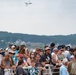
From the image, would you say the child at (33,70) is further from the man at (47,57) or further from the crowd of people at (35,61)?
the man at (47,57)

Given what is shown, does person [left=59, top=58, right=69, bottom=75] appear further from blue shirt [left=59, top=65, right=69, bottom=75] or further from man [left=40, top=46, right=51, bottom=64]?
man [left=40, top=46, right=51, bottom=64]

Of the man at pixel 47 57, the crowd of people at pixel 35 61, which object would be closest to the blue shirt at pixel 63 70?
the crowd of people at pixel 35 61

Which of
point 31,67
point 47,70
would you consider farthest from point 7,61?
point 47,70

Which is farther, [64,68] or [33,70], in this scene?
[33,70]

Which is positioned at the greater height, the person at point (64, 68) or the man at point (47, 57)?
the man at point (47, 57)

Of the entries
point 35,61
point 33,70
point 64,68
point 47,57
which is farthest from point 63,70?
point 47,57

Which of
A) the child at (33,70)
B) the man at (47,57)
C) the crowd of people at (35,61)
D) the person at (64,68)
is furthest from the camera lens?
the man at (47,57)

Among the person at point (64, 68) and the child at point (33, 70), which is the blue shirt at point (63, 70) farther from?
the child at point (33, 70)

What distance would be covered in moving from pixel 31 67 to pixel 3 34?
54322 mm

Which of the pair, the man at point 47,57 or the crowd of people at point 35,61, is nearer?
the crowd of people at point 35,61

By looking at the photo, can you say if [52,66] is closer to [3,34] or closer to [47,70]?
[47,70]

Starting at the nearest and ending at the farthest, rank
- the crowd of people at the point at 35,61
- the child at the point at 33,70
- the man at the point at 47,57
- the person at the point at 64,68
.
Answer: the crowd of people at the point at 35,61, the person at the point at 64,68, the child at the point at 33,70, the man at the point at 47,57

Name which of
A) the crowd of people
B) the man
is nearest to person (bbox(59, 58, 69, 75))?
the crowd of people

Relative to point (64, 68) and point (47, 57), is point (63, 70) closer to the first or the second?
point (64, 68)
